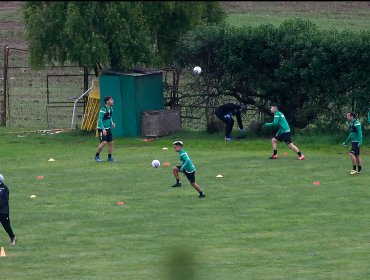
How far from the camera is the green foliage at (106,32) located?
1243 inches

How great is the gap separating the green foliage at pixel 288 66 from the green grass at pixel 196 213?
1640 mm

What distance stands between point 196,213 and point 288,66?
42.2ft

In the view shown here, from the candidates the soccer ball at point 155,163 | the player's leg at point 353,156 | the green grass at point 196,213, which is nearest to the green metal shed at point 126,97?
the green grass at point 196,213

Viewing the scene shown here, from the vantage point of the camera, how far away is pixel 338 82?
102 ft

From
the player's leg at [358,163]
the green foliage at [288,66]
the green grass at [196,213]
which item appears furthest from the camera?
the green foliage at [288,66]

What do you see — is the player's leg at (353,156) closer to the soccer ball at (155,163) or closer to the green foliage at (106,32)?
the soccer ball at (155,163)

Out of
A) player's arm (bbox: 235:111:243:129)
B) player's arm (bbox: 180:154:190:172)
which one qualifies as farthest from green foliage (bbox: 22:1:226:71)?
player's arm (bbox: 180:154:190:172)

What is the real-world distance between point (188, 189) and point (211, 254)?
6585 mm

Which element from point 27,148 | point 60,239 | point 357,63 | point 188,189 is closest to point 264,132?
point 357,63

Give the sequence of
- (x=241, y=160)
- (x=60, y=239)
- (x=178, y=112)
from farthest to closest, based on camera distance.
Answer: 1. (x=178, y=112)
2. (x=241, y=160)
3. (x=60, y=239)

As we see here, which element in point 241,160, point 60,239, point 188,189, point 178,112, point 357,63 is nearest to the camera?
point 60,239

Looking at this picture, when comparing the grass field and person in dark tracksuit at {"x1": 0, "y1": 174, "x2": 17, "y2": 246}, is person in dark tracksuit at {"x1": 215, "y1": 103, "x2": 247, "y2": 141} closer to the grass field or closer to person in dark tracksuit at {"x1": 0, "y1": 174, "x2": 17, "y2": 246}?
the grass field

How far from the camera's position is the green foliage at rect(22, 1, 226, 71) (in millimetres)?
31562

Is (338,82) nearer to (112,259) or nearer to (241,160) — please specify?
(241,160)
